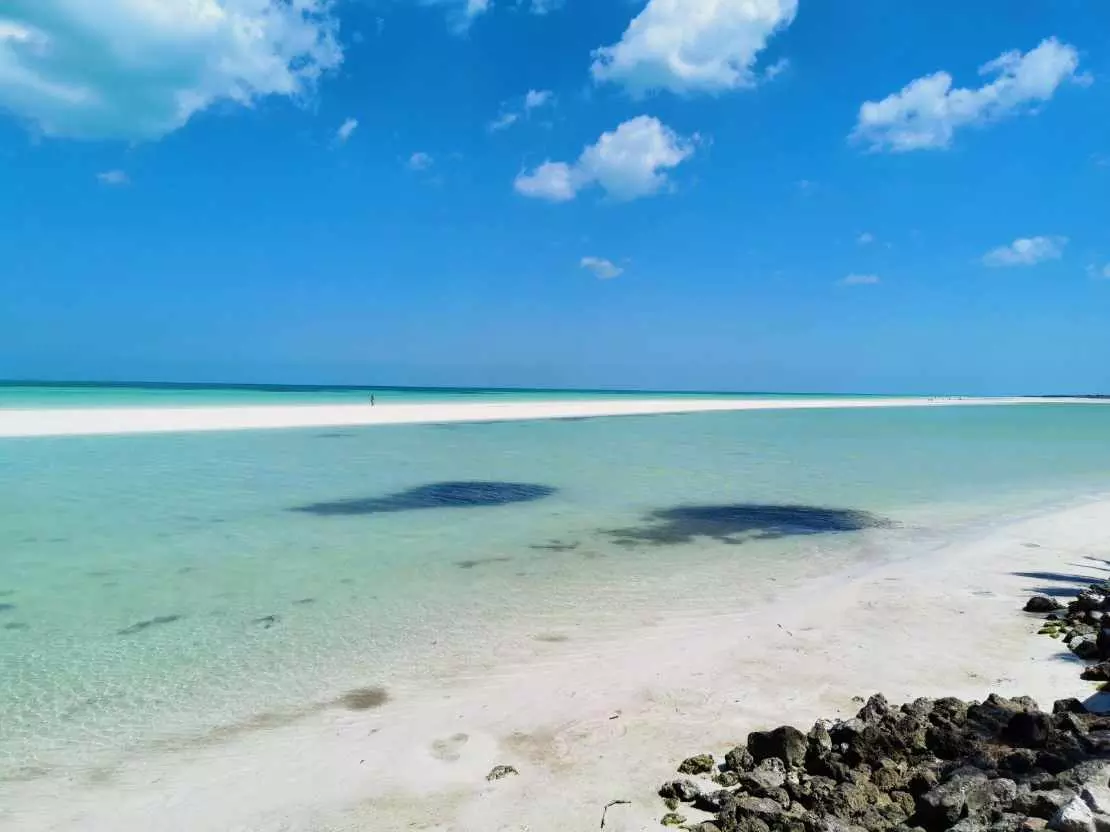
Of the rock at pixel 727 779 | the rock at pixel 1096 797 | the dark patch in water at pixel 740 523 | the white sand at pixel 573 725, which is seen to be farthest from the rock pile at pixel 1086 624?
the dark patch in water at pixel 740 523

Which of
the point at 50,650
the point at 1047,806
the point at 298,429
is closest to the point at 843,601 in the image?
the point at 1047,806

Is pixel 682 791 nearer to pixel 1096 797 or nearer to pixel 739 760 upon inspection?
pixel 739 760

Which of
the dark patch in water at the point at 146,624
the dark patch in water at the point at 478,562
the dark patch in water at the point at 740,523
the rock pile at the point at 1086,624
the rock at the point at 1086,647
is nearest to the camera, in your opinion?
the rock pile at the point at 1086,624

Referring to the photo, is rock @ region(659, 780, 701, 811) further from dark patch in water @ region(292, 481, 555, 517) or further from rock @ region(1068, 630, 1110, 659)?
dark patch in water @ region(292, 481, 555, 517)

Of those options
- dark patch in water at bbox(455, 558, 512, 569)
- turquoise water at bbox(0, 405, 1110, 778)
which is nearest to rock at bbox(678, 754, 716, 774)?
turquoise water at bbox(0, 405, 1110, 778)

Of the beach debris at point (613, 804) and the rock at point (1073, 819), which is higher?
the rock at point (1073, 819)

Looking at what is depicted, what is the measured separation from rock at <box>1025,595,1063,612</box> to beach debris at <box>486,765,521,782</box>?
5832mm

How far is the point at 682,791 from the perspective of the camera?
12.7 ft

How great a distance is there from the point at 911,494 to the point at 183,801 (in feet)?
47.5

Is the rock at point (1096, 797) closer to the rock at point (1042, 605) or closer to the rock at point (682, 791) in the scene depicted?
the rock at point (682, 791)

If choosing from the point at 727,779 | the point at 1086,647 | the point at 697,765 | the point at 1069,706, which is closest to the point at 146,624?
the point at 697,765

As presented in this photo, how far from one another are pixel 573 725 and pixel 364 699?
1.54 meters

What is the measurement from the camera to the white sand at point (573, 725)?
3.84 metres

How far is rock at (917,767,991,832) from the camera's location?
10.8 feet
